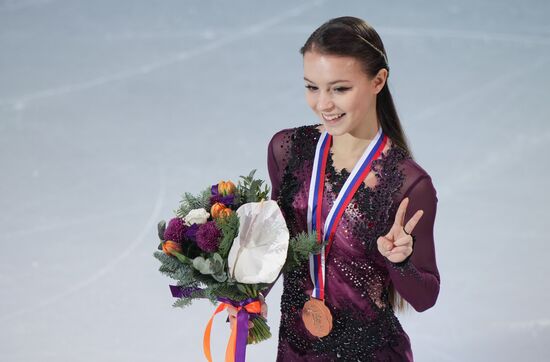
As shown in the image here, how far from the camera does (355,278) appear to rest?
2357mm

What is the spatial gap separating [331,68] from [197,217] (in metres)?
0.55

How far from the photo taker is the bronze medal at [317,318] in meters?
2.30

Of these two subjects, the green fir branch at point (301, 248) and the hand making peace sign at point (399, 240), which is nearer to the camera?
the hand making peace sign at point (399, 240)

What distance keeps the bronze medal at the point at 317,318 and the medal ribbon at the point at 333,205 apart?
42mm

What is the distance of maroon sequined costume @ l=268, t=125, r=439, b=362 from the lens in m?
2.27

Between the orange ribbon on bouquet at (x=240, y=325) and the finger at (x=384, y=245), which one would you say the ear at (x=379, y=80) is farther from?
the orange ribbon on bouquet at (x=240, y=325)

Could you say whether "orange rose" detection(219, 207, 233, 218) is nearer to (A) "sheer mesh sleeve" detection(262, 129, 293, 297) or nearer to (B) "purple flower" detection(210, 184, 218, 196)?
(B) "purple flower" detection(210, 184, 218, 196)

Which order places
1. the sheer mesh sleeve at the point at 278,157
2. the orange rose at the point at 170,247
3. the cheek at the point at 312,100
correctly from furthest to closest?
the sheer mesh sleeve at the point at 278,157
the cheek at the point at 312,100
the orange rose at the point at 170,247

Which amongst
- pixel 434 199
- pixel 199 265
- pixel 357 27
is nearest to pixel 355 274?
pixel 434 199

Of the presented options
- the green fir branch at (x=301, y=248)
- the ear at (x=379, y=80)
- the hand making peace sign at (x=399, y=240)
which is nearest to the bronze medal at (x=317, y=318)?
the green fir branch at (x=301, y=248)

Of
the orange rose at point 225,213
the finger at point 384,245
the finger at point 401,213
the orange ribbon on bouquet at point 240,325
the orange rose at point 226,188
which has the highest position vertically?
the orange rose at point 226,188

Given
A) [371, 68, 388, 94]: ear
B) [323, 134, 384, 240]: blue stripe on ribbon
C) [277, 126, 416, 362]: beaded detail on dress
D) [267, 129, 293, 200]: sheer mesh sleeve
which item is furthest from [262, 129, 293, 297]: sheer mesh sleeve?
[371, 68, 388, 94]: ear

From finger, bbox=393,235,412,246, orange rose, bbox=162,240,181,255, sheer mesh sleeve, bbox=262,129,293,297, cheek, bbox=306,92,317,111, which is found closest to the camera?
finger, bbox=393,235,412,246

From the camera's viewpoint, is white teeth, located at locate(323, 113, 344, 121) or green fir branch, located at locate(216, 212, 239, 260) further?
white teeth, located at locate(323, 113, 344, 121)
